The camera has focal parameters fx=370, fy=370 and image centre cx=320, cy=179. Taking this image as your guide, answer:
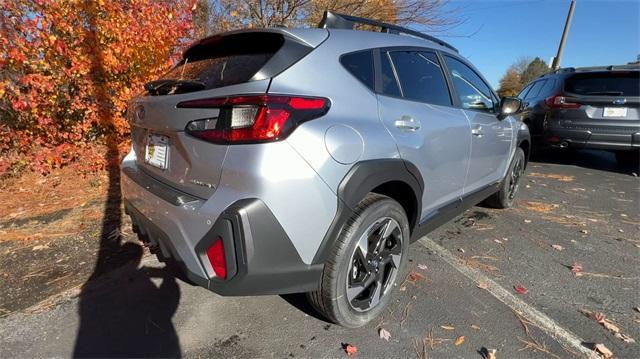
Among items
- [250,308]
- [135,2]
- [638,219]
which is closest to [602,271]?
[638,219]

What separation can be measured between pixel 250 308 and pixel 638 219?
4.60 metres

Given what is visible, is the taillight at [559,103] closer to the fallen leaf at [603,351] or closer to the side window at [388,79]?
the fallen leaf at [603,351]

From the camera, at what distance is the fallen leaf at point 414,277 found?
2859 mm

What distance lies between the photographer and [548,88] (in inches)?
265

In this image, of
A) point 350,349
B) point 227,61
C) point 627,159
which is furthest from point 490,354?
point 627,159

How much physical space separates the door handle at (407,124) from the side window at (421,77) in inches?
6.7

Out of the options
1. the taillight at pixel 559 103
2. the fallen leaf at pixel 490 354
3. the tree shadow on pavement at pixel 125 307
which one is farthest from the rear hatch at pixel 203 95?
the taillight at pixel 559 103

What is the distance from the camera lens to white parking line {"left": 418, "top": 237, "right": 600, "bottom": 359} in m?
2.20

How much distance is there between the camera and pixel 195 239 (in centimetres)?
178

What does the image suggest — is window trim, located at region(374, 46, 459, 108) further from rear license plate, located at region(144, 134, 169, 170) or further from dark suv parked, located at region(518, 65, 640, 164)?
dark suv parked, located at region(518, 65, 640, 164)

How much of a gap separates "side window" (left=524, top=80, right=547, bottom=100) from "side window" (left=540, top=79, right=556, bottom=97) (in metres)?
0.22

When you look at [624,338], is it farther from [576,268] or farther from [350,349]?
[350,349]

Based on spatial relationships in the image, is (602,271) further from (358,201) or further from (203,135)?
(203,135)

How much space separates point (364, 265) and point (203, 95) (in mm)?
1310
